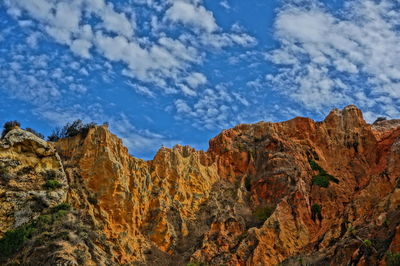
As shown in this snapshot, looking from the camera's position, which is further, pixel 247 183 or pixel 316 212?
pixel 247 183

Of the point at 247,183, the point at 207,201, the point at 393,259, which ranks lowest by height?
the point at 393,259

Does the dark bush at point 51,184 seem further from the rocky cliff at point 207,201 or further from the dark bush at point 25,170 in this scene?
the dark bush at point 25,170

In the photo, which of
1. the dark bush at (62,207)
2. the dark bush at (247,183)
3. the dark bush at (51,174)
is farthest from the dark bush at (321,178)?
the dark bush at (51,174)

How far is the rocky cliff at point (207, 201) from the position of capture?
4992 cm

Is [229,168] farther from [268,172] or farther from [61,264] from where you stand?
[61,264]

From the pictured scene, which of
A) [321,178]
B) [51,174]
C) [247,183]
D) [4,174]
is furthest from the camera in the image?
[247,183]

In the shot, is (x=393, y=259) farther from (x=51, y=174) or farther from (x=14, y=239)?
(x=51, y=174)

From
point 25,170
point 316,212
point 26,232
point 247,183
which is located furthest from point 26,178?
point 316,212

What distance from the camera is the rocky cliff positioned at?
164ft

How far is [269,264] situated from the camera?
56562 mm

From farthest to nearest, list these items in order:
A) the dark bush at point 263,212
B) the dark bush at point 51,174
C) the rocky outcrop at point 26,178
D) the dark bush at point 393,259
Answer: the dark bush at point 263,212
the dark bush at point 51,174
the rocky outcrop at point 26,178
the dark bush at point 393,259

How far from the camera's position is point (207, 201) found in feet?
221

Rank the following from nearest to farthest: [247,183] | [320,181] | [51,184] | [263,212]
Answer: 1. [51,184]
2. [263,212]
3. [320,181]
4. [247,183]

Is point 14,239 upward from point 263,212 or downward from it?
downward
